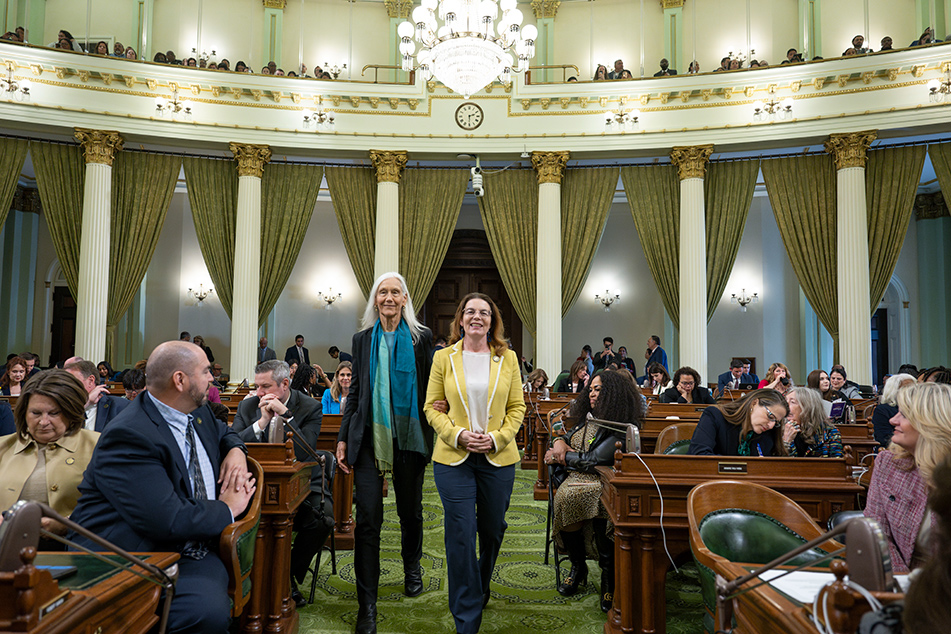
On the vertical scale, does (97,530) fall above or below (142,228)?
below

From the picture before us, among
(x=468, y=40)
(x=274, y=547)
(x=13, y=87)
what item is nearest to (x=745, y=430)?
(x=274, y=547)

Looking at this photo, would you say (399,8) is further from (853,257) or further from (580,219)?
(853,257)

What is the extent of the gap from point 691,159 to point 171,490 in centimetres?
1048

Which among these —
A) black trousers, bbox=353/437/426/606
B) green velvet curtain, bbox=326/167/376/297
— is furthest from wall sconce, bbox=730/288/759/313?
black trousers, bbox=353/437/426/606

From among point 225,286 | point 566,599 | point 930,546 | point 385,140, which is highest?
point 385,140

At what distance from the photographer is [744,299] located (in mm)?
13625

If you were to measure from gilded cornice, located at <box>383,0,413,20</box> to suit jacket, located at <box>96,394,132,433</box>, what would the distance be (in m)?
9.97

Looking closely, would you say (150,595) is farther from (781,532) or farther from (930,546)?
(781,532)

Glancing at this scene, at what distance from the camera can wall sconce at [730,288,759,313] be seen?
13.6m

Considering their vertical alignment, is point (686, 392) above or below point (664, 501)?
above

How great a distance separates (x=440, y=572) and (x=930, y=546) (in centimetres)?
315

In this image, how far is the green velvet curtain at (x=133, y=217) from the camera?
35.8 ft

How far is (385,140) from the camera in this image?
445 inches

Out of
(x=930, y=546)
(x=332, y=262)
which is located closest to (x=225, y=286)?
(x=332, y=262)
